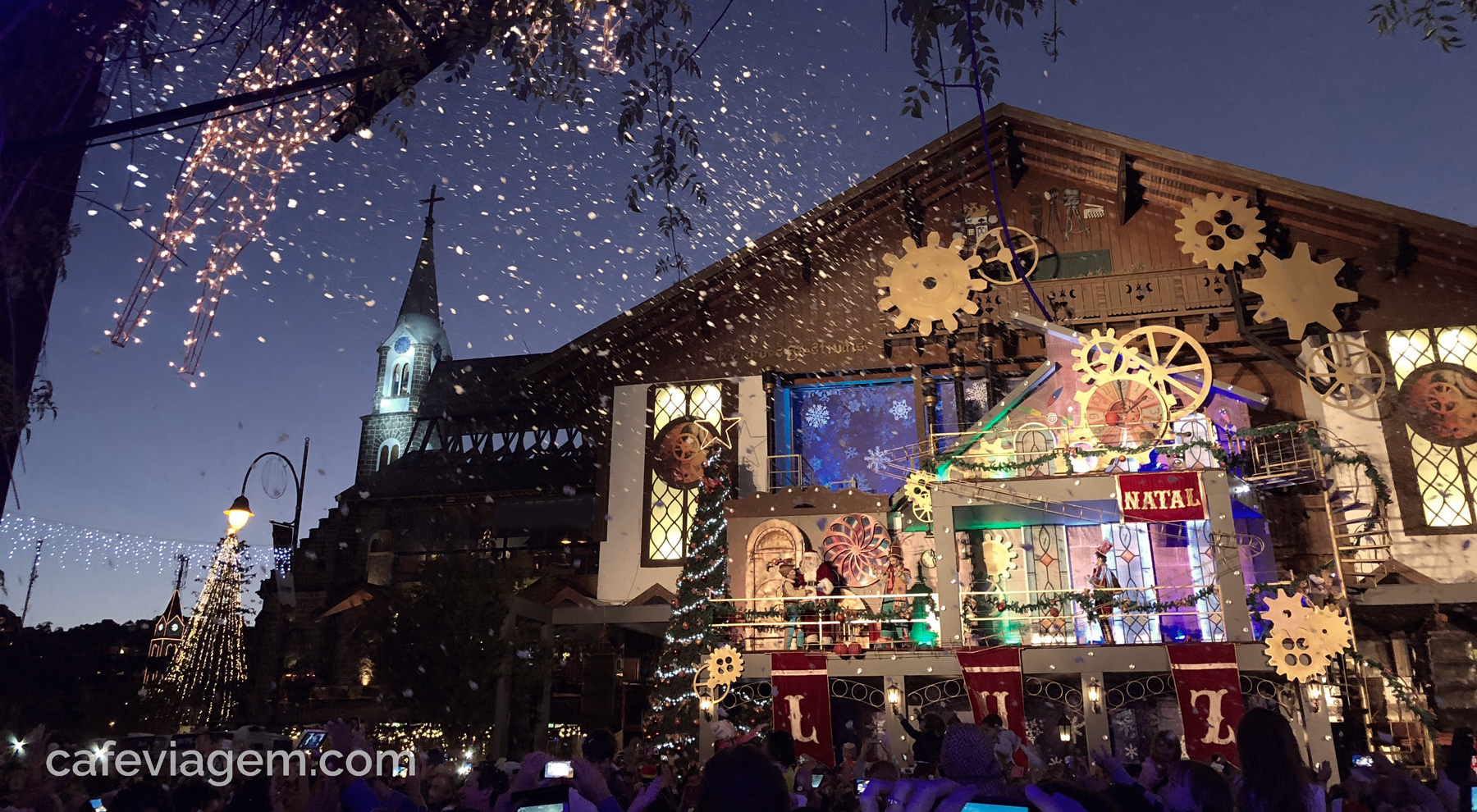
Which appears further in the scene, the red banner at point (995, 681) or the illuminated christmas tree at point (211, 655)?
the illuminated christmas tree at point (211, 655)

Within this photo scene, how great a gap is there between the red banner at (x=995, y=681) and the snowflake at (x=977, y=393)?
6.76 m

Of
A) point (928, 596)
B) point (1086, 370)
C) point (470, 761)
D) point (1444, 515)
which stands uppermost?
point (1086, 370)

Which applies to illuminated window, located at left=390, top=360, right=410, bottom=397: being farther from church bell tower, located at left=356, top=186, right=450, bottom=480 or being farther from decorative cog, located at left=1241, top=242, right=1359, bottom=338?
decorative cog, located at left=1241, top=242, right=1359, bottom=338

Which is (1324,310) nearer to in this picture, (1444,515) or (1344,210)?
(1344,210)

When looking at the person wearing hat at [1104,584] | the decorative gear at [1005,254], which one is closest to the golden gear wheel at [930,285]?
the decorative gear at [1005,254]

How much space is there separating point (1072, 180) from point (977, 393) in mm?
5881

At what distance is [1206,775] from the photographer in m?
4.32

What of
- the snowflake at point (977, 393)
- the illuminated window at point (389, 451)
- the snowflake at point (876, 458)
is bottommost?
the snowflake at point (876, 458)

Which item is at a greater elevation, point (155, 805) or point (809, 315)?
point (809, 315)

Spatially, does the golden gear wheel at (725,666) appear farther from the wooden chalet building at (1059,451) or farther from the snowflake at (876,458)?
the snowflake at (876,458)

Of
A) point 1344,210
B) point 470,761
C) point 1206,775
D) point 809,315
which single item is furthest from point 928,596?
point 1206,775

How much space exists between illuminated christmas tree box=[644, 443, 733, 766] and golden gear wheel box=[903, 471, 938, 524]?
13.3ft

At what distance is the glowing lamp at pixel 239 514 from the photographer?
1764cm

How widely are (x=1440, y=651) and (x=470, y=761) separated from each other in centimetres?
1884
